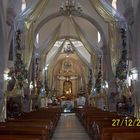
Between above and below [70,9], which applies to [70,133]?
below

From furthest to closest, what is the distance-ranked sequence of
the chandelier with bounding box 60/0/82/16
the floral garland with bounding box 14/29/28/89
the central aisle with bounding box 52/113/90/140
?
the chandelier with bounding box 60/0/82/16 < the floral garland with bounding box 14/29/28/89 < the central aisle with bounding box 52/113/90/140

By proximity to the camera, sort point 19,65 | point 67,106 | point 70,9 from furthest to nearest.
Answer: point 67,106, point 70,9, point 19,65

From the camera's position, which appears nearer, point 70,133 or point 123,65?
point 70,133

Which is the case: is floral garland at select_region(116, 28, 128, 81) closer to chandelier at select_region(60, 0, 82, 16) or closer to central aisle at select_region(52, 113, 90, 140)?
central aisle at select_region(52, 113, 90, 140)

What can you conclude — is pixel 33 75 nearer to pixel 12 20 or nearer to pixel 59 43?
pixel 12 20

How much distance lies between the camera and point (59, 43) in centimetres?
4272

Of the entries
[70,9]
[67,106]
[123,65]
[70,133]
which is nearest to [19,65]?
[123,65]

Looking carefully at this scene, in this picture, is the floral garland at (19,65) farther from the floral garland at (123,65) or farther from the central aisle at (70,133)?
the floral garland at (123,65)

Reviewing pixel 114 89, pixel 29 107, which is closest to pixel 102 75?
pixel 114 89

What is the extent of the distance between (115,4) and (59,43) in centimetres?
1865

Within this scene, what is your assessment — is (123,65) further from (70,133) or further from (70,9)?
(70,9)

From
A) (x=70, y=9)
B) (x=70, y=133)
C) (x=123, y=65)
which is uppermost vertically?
(x=70, y=9)

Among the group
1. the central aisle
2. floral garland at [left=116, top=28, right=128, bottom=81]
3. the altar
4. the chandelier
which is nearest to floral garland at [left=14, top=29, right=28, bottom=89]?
the central aisle

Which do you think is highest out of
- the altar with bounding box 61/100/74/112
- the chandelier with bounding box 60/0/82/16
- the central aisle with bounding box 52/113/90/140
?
the chandelier with bounding box 60/0/82/16
